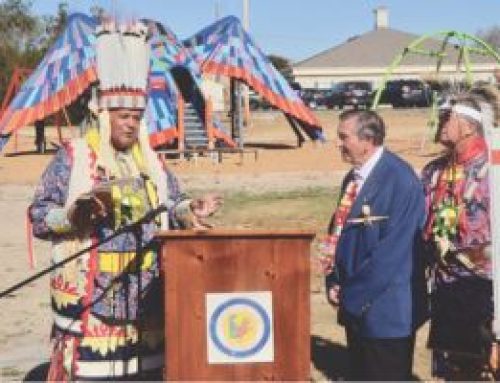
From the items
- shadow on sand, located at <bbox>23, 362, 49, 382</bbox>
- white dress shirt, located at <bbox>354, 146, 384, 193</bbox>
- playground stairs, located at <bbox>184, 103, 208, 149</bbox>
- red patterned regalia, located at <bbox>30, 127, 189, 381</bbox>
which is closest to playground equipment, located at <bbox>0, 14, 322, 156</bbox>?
playground stairs, located at <bbox>184, 103, 208, 149</bbox>

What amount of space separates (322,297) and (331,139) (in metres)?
25.0

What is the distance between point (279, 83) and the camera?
27.6 meters

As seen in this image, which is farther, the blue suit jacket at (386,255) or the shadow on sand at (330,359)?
the shadow on sand at (330,359)

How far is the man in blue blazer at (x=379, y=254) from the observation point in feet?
16.2

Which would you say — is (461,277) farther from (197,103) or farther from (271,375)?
(197,103)

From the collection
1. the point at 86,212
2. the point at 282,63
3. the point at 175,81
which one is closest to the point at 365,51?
the point at 282,63

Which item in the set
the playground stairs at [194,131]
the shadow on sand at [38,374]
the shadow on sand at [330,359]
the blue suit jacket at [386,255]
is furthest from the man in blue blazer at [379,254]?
Result: the playground stairs at [194,131]

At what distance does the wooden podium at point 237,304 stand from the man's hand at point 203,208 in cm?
36

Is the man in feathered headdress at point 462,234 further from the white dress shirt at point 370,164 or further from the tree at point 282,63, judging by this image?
the tree at point 282,63

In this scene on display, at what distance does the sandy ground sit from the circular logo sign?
8.44 feet

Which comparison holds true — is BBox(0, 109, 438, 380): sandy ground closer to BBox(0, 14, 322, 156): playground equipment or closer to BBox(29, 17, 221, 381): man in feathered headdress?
BBox(0, 14, 322, 156): playground equipment

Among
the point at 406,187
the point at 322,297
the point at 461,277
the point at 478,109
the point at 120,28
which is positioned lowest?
the point at 322,297

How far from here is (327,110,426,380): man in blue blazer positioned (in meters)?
4.93

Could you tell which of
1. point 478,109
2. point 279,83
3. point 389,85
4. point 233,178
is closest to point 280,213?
point 233,178
